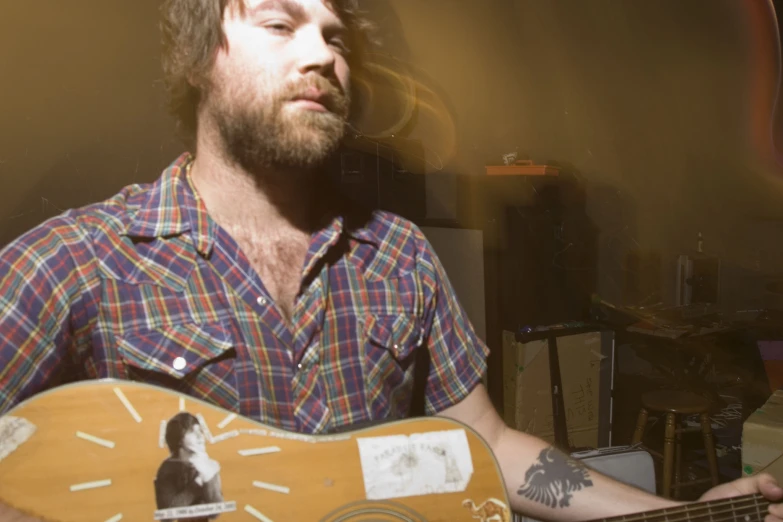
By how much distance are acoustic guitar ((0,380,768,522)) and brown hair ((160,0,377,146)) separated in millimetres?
418

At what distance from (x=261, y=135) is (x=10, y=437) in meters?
0.52

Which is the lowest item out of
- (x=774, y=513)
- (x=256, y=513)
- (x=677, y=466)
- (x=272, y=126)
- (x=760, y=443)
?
(x=677, y=466)

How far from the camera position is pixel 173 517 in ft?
2.30

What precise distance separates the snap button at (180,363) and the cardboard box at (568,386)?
772 mm

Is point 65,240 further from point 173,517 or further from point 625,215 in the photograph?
point 625,215

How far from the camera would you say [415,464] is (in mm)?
786

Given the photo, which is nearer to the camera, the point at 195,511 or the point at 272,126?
the point at 195,511

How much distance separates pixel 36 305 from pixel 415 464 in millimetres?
555

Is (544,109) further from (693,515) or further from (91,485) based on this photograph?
(91,485)

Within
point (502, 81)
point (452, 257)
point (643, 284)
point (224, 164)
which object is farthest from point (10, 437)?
point (643, 284)

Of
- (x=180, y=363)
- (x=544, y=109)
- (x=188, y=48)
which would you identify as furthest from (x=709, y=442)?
(x=188, y=48)

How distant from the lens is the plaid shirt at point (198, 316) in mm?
729

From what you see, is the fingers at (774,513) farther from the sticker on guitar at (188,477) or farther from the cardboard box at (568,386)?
the sticker on guitar at (188,477)

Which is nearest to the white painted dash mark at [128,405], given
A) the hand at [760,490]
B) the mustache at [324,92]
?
the mustache at [324,92]
